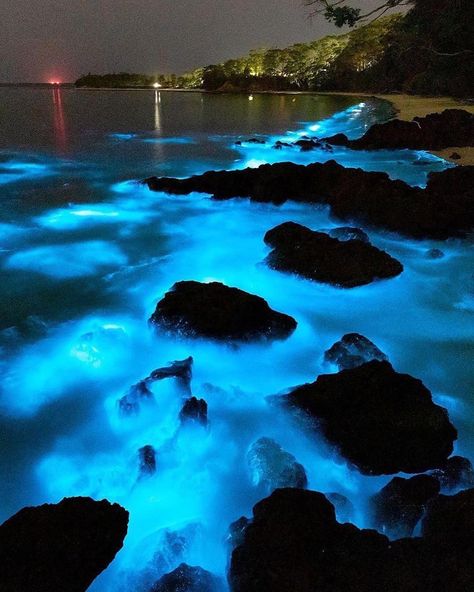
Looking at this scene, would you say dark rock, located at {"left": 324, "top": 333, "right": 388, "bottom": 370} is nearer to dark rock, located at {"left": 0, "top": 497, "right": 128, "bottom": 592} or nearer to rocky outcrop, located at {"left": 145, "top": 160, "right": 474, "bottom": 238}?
dark rock, located at {"left": 0, "top": 497, "right": 128, "bottom": 592}

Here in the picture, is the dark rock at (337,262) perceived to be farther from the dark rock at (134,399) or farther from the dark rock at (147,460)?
the dark rock at (147,460)

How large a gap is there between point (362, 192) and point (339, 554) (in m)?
6.94

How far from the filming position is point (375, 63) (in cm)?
6366

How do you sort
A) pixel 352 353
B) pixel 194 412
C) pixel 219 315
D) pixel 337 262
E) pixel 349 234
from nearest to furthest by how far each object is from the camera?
pixel 194 412
pixel 352 353
pixel 219 315
pixel 337 262
pixel 349 234

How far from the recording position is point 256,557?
6.91ft

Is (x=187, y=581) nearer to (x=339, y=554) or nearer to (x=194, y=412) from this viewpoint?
(x=339, y=554)

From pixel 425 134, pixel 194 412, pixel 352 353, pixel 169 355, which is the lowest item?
pixel 169 355

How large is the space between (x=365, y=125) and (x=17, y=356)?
23.7 metres

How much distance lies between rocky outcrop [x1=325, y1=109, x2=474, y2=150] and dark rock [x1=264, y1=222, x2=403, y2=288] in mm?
11284

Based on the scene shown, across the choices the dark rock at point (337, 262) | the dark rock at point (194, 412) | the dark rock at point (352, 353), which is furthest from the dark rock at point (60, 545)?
the dark rock at point (337, 262)

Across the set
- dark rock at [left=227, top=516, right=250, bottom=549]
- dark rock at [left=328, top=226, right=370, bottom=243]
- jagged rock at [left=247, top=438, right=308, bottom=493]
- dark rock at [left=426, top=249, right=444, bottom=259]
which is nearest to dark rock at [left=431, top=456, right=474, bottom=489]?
jagged rock at [left=247, top=438, right=308, bottom=493]

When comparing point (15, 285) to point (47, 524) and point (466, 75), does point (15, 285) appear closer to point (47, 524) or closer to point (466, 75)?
point (47, 524)

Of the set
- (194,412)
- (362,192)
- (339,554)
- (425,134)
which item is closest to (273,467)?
(194,412)

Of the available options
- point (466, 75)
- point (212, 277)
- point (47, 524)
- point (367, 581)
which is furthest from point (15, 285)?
point (466, 75)
